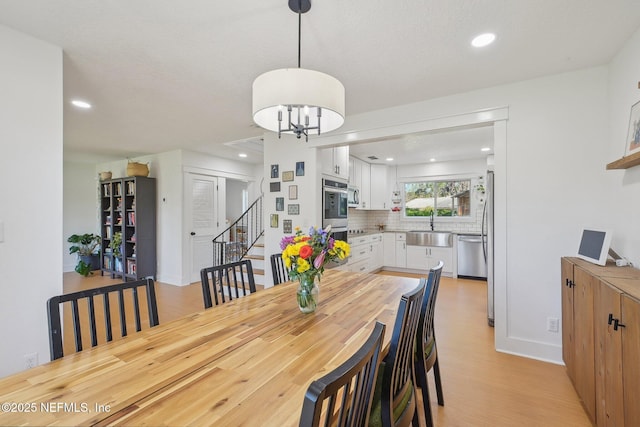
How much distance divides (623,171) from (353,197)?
3900 mm

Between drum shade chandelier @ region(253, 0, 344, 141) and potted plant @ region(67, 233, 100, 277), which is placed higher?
drum shade chandelier @ region(253, 0, 344, 141)

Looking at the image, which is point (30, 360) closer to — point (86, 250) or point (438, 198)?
point (86, 250)

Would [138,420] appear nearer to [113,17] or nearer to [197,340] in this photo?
[197,340]

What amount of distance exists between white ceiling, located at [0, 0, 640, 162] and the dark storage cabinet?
266cm

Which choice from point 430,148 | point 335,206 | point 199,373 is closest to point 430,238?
point 430,148

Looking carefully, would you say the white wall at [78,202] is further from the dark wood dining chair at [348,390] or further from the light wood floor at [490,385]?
the dark wood dining chair at [348,390]

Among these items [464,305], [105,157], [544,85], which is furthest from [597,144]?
[105,157]

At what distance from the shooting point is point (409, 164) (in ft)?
22.1

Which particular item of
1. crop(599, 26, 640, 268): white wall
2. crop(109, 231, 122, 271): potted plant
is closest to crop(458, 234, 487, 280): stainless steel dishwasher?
crop(599, 26, 640, 268): white wall

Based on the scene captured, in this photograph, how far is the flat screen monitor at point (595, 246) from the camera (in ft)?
6.18

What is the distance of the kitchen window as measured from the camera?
20.8ft

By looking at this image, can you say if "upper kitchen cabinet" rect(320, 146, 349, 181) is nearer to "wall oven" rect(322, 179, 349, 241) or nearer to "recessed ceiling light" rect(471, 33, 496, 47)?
"wall oven" rect(322, 179, 349, 241)

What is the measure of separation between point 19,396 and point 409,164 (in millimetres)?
6781

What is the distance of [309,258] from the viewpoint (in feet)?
5.02
